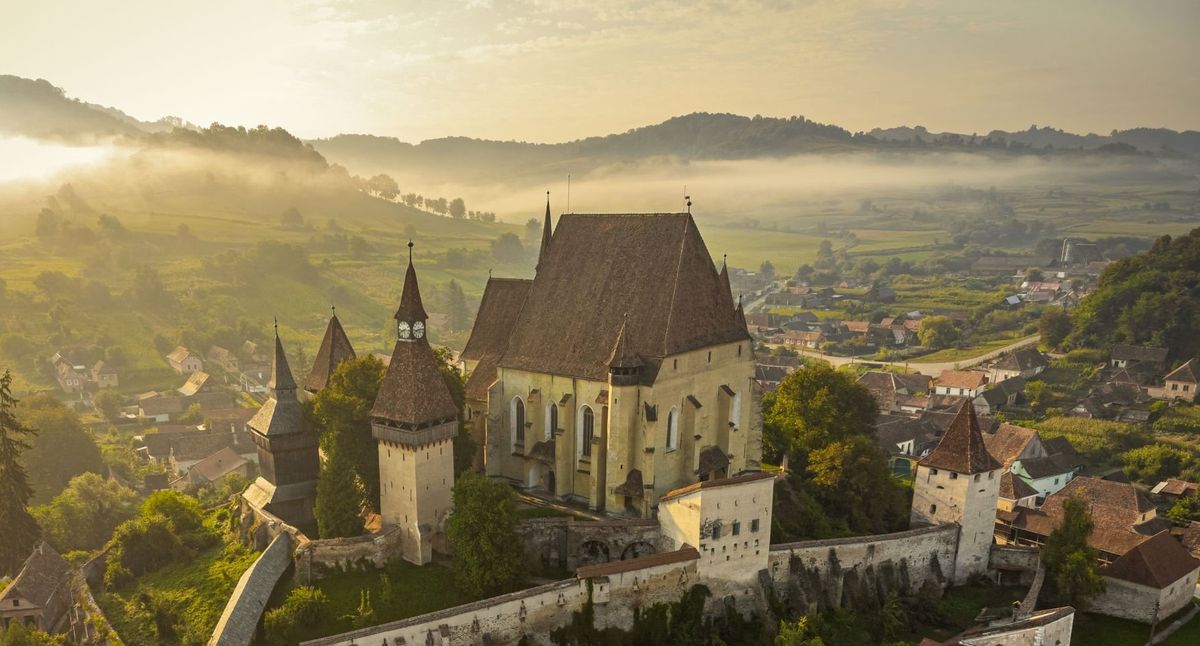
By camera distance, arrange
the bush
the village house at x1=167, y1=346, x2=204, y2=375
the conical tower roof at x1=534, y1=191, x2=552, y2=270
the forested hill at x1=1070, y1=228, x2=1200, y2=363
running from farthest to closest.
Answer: the village house at x1=167, y1=346, x2=204, y2=375 → the forested hill at x1=1070, y1=228, x2=1200, y2=363 → the conical tower roof at x1=534, y1=191, x2=552, y2=270 → the bush

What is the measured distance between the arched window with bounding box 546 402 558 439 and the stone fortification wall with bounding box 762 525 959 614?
1361 centimetres

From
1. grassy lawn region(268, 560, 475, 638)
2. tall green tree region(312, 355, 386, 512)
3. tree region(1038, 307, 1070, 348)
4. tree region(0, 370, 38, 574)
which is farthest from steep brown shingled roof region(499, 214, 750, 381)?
tree region(1038, 307, 1070, 348)

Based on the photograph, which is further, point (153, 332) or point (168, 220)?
point (168, 220)

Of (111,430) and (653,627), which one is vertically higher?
(653,627)

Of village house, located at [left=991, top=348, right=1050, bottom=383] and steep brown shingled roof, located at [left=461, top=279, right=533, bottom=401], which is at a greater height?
steep brown shingled roof, located at [left=461, top=279, right=533, bottom=401]

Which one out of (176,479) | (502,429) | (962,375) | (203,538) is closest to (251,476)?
(176,479)

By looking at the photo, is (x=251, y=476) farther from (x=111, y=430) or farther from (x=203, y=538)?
(x=203, y=538)

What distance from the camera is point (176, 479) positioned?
73.0 meters

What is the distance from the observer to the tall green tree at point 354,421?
37438 mm

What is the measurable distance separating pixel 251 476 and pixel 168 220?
11214cm

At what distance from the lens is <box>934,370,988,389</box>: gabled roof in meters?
94.4

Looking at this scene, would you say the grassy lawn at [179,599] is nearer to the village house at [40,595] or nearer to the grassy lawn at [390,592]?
the village house at [40,595]

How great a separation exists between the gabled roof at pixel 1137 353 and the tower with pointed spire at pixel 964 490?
69.4 meters

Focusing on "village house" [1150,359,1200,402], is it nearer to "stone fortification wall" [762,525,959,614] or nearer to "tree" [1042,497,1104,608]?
"tree" [1042,497,1104,608]
